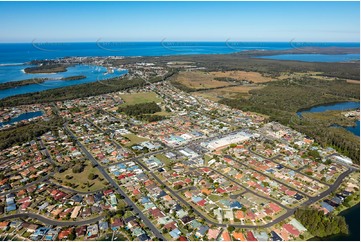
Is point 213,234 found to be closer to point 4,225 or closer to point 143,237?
point 143,237

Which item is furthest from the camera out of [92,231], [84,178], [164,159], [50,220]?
[164,159]

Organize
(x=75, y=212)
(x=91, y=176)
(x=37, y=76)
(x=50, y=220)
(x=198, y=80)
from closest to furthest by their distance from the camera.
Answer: (x=50, y=220) < (x=75, y=212) < (x=91, y=176) < (x=198, y=80) < (x=37, y=76)

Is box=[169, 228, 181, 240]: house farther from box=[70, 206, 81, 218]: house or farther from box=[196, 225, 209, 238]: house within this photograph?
box=[70, 206, 81, 218]: house

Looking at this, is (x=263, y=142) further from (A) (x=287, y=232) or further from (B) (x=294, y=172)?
(A) (x=287, y=232)

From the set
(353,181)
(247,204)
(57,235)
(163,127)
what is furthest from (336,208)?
(163,127)

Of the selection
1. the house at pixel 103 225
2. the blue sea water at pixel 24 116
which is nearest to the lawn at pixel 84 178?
the house at pixel 103 225

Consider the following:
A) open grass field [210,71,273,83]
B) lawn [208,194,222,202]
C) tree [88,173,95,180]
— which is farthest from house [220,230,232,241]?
open grass field [210,71,273,83]

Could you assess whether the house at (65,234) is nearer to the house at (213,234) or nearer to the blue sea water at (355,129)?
the house at (213,234)

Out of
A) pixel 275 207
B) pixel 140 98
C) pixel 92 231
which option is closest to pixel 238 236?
pixel 275 207
